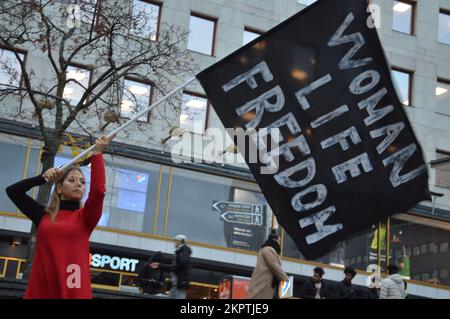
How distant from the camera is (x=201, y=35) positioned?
29.4 m

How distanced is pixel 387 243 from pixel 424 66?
806cm

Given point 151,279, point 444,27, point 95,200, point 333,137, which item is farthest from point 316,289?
point 444,27

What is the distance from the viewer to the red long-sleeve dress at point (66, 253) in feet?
16.7

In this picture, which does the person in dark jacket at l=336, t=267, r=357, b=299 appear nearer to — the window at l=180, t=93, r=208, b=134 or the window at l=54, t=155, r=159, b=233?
the window at l=54, t=155, r=159, b=233

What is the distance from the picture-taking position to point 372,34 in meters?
6.85

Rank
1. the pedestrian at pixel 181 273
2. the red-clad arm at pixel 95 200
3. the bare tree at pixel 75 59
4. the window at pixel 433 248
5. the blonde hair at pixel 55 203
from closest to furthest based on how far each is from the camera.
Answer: the red-clad arm at pixel 95 200
the blonde hair at pixel 55 203
the pedestrian at pixel 181 273
the bare tree at pixel 75 59
the window at pixel 433 248

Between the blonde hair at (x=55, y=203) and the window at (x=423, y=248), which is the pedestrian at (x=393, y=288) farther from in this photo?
the window at (x=423, y=248)

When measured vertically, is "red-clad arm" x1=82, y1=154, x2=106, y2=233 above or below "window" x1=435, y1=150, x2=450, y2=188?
below

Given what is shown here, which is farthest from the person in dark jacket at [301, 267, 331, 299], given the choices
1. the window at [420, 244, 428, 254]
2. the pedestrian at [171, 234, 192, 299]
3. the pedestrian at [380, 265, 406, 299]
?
the window at [420, 244, 428, 254]

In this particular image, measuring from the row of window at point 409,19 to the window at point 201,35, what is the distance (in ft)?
28.2

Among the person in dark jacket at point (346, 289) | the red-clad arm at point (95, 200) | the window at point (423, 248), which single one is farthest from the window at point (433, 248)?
the red-clad arm at point (95, 200)

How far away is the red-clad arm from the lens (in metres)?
5.23

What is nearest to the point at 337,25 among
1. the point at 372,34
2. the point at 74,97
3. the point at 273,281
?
the point at 372,34
